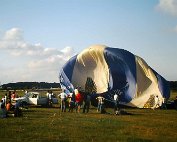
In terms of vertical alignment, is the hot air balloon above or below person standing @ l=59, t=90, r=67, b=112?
above

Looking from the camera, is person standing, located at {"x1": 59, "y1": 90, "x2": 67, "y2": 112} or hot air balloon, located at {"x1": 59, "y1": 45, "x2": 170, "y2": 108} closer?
person standing, located at {"x1": 59, "y1": 90, "x2": 67, "y2": 112}

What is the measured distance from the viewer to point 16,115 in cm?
2203

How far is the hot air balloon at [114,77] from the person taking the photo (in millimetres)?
34031

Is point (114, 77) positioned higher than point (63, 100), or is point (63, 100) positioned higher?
point (114, 77)

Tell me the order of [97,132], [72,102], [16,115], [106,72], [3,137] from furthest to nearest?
1. [106,72]
2. [72,102]
3. [16,115]
4. [97,132]
5. [3,137]

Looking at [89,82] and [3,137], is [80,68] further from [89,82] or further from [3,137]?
[3,137]

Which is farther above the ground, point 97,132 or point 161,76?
point 161,76

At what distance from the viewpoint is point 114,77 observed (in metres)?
34.9

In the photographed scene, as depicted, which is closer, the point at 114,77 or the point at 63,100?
the point at 63,100

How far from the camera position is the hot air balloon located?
34031 mm

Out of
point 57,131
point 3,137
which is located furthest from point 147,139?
point 3,137

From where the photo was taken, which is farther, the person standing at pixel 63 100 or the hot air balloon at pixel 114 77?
the hot air balloon at pixel 114 77

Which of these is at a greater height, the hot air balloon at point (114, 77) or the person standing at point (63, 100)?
the hot air balloon at point (114, 77)

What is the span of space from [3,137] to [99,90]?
23.9m
